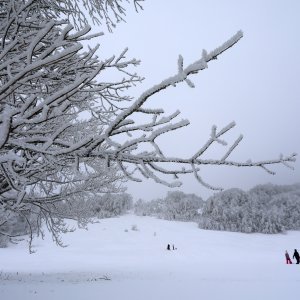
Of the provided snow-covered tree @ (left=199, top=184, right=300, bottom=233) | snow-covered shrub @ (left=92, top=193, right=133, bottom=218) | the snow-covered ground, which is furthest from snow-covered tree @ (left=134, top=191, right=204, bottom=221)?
the snow-covered ground

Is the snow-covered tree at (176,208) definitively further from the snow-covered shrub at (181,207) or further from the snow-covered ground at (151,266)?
the snow-covered ground at (151,266)

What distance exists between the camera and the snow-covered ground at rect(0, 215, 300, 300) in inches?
344

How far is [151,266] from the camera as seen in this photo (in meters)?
17.6

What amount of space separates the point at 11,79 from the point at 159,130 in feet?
2.46

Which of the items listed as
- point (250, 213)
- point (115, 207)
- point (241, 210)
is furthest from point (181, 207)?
point (250, 213)

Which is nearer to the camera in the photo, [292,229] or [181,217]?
[292,229]

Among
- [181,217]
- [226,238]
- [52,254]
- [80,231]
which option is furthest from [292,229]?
[52,254]

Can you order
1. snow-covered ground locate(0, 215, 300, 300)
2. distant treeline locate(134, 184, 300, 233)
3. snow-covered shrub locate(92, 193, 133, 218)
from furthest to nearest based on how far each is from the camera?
snow-covered shrub locate(92, 193, 133, 218) < distant treeline locate(134, 184, 300, 233) < snow-covered ground locate(0, 215, 300, 300)

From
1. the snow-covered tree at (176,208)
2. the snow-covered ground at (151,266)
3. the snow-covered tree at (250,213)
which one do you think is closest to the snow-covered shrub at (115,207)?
the snow-covered tree at (176,208)

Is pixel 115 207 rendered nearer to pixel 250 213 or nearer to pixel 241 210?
pixel 241 210

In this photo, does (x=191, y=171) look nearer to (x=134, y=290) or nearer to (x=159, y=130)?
(x=159, y=130)

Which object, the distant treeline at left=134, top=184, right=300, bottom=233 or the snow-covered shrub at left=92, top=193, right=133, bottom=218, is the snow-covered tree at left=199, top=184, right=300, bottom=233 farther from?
the snow-covered shrub at left=92, top=193, right=133, bottom=218

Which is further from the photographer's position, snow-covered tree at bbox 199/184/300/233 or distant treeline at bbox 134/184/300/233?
distant treeline at bbox 134/184/300/233

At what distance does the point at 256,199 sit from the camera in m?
48.0
